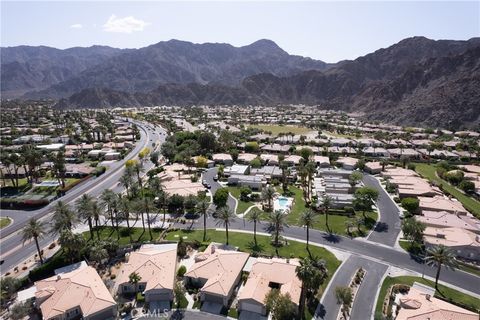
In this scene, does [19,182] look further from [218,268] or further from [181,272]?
[218,268]

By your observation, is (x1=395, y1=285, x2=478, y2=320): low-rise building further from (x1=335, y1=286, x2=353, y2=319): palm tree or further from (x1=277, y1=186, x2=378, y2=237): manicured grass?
(x1=277, y1=186, x2=378, y2=237): manicured grass

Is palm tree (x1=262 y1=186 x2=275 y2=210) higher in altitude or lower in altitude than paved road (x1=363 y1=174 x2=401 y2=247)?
higher

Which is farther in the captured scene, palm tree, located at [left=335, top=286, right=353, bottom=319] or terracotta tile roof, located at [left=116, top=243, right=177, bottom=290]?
terracotta tile roof, located at [left=116, top=243, right=177, bottom=290]

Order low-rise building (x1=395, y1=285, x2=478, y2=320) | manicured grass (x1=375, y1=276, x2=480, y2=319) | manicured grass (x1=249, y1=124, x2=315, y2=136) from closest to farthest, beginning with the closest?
1. low-rise building (x1=395, y1=285, x2=478, y2=320)
2. manicured grass (x1=375, y1=276, x2=480, y2=319)
3. manicured grass (x1=249, y1=124, x2=315, y2=136)

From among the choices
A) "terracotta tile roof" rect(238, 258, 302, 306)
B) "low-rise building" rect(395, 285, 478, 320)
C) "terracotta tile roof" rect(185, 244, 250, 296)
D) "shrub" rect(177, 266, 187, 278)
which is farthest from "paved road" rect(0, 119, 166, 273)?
"low-rise building" rect(395, 285, 478, 320)

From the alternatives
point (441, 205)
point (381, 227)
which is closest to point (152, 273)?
point (381, 227)

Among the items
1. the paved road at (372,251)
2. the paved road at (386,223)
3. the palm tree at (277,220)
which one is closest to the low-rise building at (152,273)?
the paved road at (372,251)
